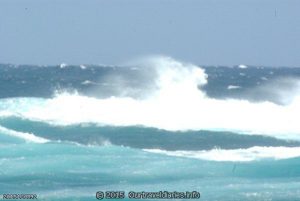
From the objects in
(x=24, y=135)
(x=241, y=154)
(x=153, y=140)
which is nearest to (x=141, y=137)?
(x=153, y=140)

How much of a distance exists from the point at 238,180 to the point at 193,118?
14.2 m

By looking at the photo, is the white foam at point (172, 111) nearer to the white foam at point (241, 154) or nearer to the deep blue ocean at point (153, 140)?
the deep blue ocean at point (153, 140)

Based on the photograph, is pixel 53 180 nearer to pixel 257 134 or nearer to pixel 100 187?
pixel 100 187

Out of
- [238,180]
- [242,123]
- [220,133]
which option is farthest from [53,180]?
[242,123]

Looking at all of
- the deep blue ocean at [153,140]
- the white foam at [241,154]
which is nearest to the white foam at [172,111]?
the deep blue ocean at [153,140]

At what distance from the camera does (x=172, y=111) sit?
3584 centimetres

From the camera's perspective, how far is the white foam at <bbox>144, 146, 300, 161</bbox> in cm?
2272

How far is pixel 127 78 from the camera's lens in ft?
178

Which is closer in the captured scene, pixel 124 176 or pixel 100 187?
pixel 100 187

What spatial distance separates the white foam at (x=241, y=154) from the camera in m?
22.7

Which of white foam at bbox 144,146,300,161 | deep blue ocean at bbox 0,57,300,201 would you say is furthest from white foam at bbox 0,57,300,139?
white foam at bbox 144,146,300,161

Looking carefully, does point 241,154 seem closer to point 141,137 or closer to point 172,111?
point 141,137

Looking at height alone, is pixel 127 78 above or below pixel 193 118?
above

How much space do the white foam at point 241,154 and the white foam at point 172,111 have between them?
14.1ft
